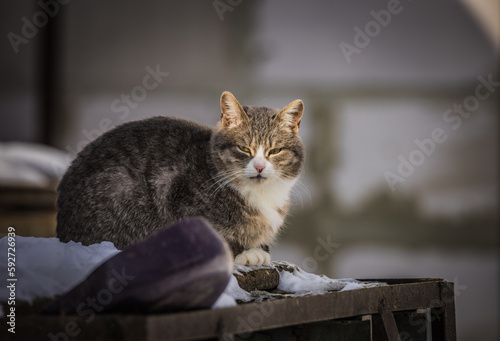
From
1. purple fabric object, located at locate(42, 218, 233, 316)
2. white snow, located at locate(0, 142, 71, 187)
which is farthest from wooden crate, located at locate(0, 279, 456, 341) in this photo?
white snow, located at locate(0, 142, 71, 187)

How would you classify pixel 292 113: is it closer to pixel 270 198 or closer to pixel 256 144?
pixel 256 144

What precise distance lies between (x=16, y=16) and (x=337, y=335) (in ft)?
12.7

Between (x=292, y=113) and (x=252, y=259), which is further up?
(x=292, y=113)

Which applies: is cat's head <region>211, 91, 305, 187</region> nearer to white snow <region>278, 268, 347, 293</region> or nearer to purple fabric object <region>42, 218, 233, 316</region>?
white snow <region>278, 268, 347, 293</region>

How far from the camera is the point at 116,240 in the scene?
1.66m

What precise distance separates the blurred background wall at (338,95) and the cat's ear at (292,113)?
2.30 metres

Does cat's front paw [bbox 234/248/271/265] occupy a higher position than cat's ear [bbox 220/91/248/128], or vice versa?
cat's ear [bbox 220/91/248/128]

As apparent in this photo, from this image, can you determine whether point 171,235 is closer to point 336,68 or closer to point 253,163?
point 253,163

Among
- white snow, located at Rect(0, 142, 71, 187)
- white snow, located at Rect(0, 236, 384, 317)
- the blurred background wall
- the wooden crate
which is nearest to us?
the wooden crate

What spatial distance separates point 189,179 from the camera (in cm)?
181

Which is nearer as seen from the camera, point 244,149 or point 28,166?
point 244,149

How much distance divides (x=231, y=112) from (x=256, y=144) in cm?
14

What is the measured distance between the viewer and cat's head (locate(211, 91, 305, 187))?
5.94 feet

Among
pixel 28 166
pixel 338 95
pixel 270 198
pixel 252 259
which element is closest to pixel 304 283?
pixel 252 259
